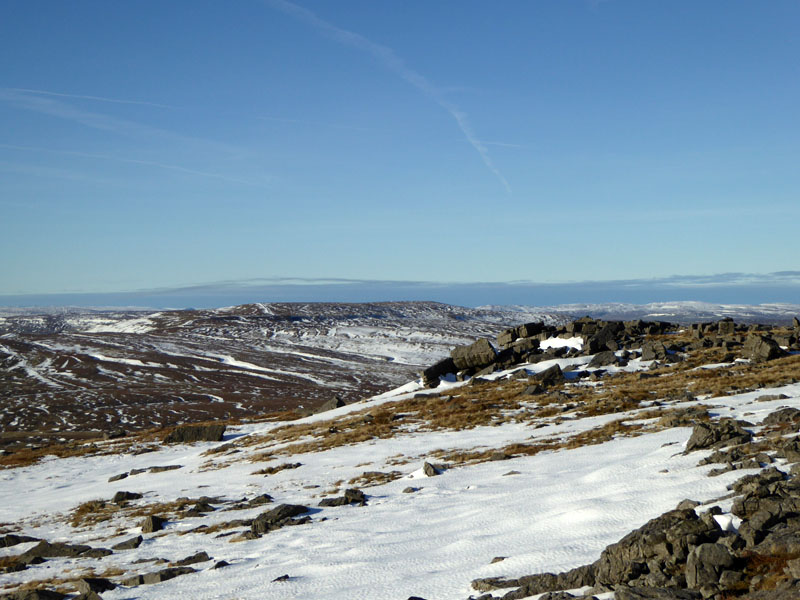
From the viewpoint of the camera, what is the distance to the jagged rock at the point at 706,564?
8.46 m

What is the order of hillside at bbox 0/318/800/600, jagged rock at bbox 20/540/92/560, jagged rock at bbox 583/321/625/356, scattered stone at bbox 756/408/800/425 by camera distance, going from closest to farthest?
hillside at bbox 0/318/800/600, jagged rock at bbox 20/540/92/560, scattered stone at bbox 756/408/800/425, jagged rock at bbox 583/321/625/356

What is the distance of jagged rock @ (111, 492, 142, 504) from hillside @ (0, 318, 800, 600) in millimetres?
87

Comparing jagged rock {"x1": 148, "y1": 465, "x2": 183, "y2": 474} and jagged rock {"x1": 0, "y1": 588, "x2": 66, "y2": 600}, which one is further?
jagged rock {"x1": 148, "y1": 465, "x2": 183, "y2": 474}

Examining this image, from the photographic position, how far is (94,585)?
13.9m

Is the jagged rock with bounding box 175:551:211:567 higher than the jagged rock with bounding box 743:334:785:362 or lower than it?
lower

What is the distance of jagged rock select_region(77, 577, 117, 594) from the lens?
1369 cm

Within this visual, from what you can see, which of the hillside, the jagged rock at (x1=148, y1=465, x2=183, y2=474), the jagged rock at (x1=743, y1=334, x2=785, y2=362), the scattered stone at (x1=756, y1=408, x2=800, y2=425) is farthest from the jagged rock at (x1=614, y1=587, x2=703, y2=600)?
the jagged rock at (x1=743, y1=334, x2=785, y2=362)

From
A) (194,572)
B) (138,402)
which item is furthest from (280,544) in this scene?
(138,402)

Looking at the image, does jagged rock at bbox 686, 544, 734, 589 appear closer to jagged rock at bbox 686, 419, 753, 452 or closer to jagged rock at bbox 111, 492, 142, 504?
jagged rock at bbox 686, 419, 753, 452

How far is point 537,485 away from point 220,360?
155 meters

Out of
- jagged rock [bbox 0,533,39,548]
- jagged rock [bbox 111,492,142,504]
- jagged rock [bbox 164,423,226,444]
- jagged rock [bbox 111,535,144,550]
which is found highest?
jagged rock [bbox 111,535,144,550]

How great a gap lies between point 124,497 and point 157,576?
12701 mm

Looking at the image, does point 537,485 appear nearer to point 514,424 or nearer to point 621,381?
point 514,424

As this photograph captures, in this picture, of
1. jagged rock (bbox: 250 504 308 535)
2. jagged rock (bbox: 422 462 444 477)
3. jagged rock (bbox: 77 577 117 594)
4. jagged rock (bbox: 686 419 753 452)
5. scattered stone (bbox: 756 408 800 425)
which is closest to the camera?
jagged rock (bbox: 77 577 117 594)
